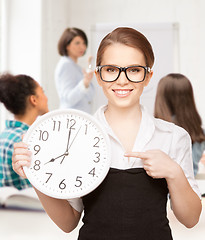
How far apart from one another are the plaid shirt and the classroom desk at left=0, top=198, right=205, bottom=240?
0.37m

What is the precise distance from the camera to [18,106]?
1.59 metres

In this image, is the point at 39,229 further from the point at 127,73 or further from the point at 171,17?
the point at 171,17

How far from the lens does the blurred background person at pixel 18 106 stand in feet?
4.93

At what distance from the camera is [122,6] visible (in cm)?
414

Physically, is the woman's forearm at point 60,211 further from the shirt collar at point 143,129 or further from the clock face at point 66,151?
the shirt collar at point 143,129

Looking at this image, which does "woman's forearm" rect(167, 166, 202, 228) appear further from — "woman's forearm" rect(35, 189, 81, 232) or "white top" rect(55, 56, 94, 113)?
"white top" rect(55, 56, 94, 113)

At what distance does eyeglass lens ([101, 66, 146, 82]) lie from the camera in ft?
2.11

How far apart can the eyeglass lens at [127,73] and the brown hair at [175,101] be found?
→ 0.97 m

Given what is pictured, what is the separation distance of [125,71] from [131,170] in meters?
0.18

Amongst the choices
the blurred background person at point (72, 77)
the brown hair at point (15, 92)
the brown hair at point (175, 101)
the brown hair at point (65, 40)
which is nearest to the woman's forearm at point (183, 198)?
the brown hair at point (175, 101)

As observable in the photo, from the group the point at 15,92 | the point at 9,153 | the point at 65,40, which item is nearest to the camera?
the point at 9,153

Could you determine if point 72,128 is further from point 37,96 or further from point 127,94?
point 37,96

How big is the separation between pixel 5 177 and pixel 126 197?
3.21ft

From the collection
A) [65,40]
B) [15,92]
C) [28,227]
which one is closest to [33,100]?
[15,92]
